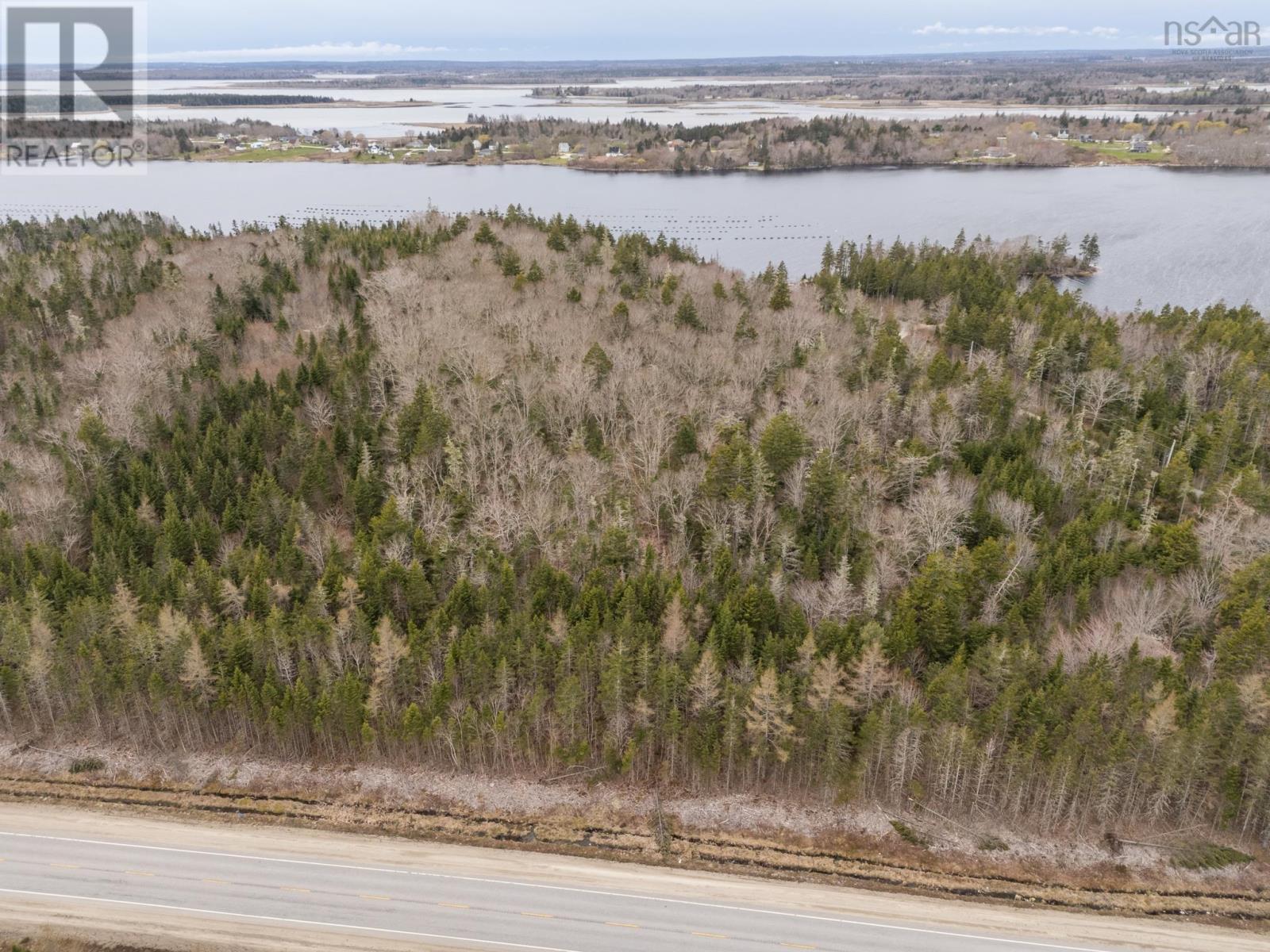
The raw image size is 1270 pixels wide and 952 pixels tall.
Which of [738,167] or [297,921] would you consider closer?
[297,921]

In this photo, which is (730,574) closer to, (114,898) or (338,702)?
(338,702)

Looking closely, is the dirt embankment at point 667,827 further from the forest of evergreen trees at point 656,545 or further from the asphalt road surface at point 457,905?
the forest of evergreen trees at point 656,545

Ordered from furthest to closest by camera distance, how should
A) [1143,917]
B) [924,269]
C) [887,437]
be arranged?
[924,269] < [887,437] < [1143,917]

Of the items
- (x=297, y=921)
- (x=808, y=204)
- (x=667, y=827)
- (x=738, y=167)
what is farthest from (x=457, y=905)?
(x=738, y=167)

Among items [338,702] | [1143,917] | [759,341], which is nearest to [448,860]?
[338,702]

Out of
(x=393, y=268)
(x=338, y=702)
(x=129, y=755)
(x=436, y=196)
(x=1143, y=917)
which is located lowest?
(x=1143, y=917)

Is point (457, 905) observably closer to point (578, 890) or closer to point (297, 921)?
point (578, 890)
